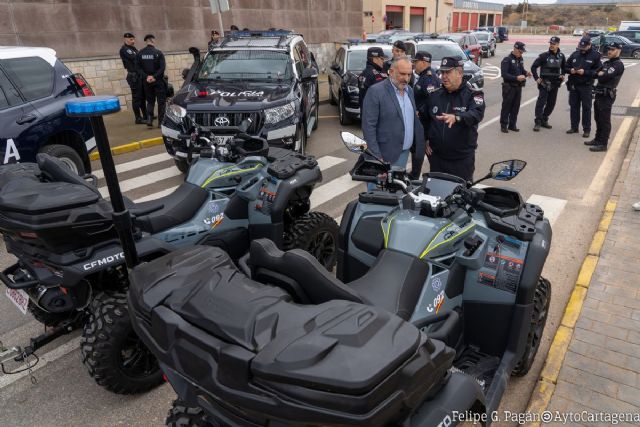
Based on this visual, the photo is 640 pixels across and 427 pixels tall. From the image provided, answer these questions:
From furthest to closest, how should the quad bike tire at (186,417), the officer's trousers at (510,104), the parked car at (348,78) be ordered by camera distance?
the parked car at (348,78) < the officer's trousers at (510,104) < the quad bike tire at (186,417)

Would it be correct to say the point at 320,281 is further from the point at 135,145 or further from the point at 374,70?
the point at 135,145

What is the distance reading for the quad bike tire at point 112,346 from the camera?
294 cm

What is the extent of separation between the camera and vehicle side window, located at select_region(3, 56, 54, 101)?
6.02 meters

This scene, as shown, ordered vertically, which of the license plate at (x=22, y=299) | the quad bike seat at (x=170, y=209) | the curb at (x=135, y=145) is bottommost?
the curb at (x=135, y=145)

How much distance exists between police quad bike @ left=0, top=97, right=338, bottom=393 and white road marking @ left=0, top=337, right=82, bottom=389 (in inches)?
3.4

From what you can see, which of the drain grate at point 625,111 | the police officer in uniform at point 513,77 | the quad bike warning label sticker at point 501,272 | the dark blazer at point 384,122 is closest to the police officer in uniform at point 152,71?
the dark blazer at point 384,122

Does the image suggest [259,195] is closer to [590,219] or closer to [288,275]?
[288,275]

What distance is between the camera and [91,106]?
1884 millimetres

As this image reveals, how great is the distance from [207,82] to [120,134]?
3431 millimetres

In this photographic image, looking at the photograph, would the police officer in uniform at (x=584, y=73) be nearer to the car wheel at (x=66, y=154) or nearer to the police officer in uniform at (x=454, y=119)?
the police officer in uniform at (x=454, y=119)

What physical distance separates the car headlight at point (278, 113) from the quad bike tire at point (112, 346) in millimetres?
4205

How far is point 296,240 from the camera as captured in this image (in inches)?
167

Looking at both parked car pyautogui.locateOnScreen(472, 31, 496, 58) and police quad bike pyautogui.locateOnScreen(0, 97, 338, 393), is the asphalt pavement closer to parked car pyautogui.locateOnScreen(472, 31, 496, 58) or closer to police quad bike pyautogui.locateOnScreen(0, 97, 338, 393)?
police quad bike pyautogui.locateOnScreen(0, 97, 338, 393)

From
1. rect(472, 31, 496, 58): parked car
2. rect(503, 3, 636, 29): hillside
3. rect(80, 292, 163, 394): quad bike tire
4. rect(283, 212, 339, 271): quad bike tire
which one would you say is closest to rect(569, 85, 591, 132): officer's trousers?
rect(283, 212, 339, 271): quad bike tire
